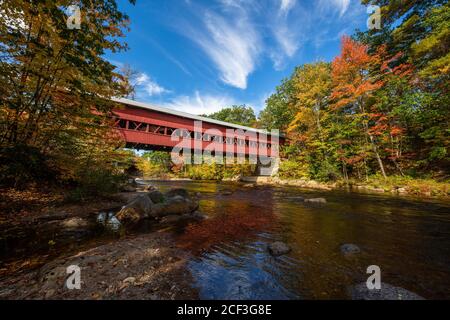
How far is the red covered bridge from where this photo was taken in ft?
45.2

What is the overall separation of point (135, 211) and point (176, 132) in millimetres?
11636

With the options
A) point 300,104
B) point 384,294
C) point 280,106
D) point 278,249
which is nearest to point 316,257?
point 278,249

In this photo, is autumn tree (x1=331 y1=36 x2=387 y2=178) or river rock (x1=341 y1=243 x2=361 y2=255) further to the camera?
autumn tree (x1=331 y1=36 x2=387 y2=178)

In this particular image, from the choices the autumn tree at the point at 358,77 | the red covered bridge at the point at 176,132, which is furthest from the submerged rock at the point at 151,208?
the autumn tree at the point at 358,77

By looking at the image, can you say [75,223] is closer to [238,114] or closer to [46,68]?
[46,68]

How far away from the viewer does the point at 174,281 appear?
7.45 feet

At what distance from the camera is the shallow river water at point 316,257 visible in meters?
2.26

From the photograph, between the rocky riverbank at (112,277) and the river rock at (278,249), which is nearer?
the rocky riverbank at (112,277)

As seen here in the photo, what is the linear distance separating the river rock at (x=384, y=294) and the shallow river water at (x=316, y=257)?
143mm

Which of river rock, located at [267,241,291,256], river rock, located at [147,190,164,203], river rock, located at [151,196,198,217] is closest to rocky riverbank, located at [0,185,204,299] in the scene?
river rock, located at [151,196,198,217]

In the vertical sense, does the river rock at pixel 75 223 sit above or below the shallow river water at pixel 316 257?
above

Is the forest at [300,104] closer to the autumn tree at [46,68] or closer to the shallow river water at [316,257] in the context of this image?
the autumn tree at [46,68]

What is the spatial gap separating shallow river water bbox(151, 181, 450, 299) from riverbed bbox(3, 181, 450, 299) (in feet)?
0.04

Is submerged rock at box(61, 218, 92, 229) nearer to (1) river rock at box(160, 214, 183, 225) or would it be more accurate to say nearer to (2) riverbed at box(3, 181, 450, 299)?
(2) riverbed at box(3, 181, 450, 299)
